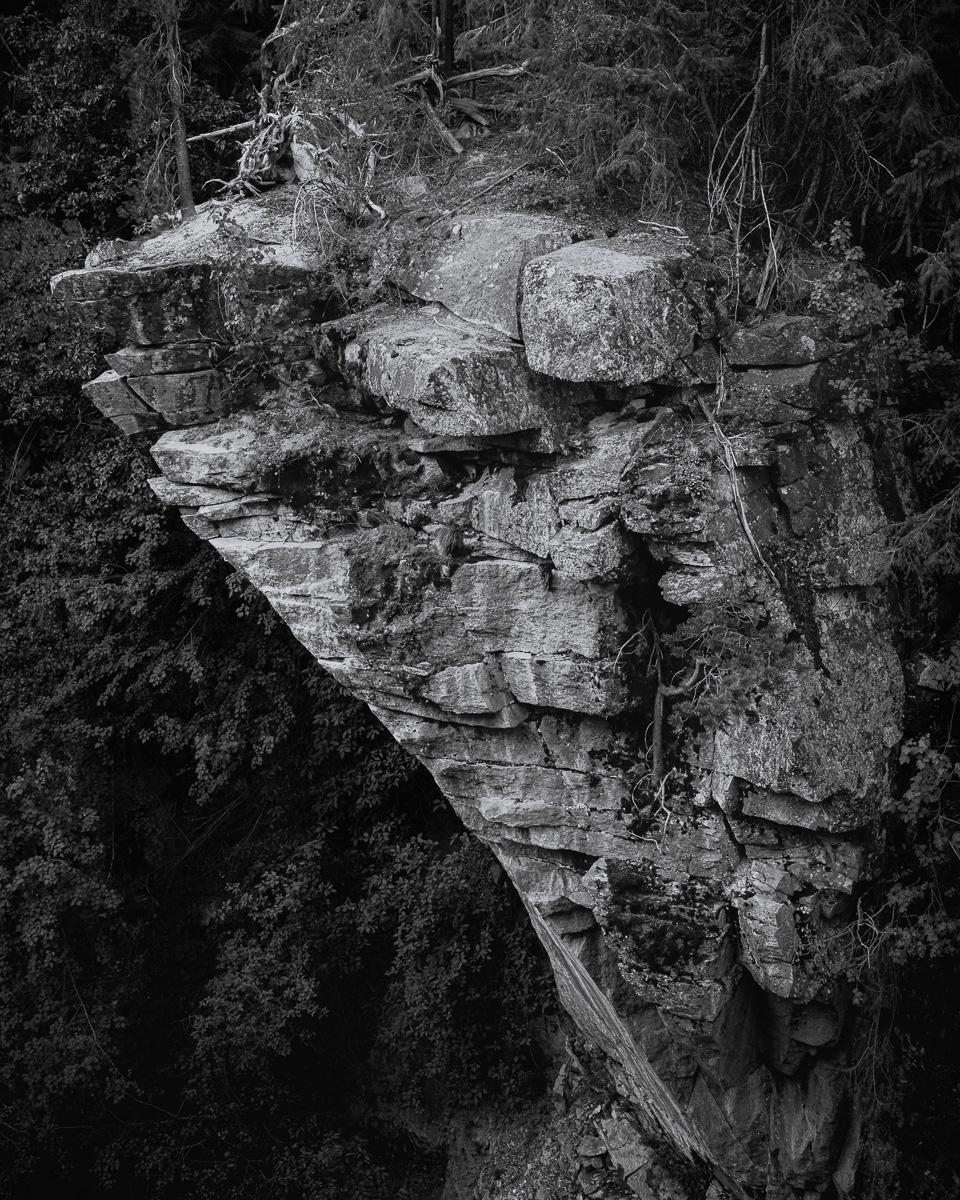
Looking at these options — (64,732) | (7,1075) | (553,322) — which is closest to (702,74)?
(553,322)

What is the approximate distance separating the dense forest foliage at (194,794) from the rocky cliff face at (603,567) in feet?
5.44

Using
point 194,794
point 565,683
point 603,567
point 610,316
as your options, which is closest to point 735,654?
point 603,567

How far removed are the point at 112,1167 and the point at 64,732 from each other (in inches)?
149

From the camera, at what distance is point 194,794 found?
9.43 m

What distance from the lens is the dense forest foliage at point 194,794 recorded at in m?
8.02

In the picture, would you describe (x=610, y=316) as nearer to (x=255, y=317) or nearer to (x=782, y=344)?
(x=782, y=344)

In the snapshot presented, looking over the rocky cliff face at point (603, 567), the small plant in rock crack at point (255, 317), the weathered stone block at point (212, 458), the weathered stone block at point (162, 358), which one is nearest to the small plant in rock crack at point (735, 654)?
the rocky cliff face at point (603, 567)

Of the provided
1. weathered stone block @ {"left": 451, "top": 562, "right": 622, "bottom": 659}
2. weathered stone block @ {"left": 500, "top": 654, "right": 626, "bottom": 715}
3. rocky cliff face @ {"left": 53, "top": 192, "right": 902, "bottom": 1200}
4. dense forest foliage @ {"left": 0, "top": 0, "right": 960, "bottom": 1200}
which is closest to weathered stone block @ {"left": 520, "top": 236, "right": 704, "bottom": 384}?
rocky cliff face @ {"left": 53, "top": 192, "right": 902, "bottom": 1200}

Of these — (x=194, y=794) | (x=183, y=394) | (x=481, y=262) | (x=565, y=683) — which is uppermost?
(x=481, y=262)

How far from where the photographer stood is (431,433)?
5754mm

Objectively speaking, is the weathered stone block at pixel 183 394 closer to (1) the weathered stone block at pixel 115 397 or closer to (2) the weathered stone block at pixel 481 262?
(1) the weathered stone block at pixel 115 397

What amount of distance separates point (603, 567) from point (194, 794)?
19.1 feet

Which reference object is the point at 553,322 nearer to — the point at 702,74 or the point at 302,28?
the point at 702,74

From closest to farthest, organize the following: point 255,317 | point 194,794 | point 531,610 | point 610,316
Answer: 1. point 610,316
2. point 531,610
3. point 255,317
4. point 194,794
